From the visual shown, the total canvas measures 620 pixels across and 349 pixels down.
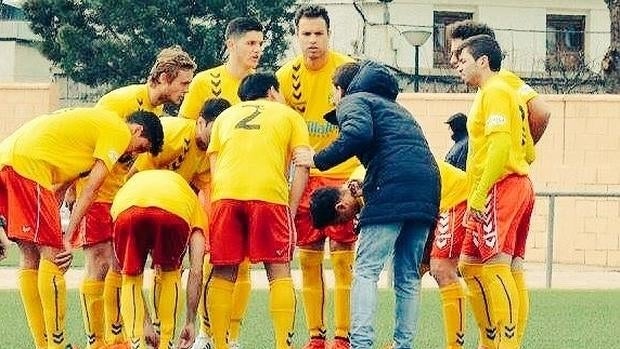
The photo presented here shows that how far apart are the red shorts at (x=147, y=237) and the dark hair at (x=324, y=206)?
2.89ft

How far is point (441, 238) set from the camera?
11.6 meters

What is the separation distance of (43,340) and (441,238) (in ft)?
9.70

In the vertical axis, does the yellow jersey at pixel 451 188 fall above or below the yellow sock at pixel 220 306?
above

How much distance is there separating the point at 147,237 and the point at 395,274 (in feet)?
5.51

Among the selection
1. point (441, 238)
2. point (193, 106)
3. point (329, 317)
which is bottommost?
point (329, 317)

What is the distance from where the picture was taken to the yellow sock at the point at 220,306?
35.3ft

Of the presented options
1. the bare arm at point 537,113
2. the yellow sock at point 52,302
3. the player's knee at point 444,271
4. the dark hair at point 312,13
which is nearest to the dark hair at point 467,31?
the bare arm at point 537,113

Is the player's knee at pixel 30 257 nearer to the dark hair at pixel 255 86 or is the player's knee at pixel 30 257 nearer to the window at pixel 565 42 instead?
the dark hair at pixel 255 86

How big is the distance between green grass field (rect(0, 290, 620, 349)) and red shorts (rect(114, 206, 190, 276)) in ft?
4.84

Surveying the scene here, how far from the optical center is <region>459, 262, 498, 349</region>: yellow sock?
35.7ft

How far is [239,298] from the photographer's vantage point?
37.3 feet

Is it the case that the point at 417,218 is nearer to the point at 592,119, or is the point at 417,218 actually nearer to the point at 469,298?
the point at 469,298

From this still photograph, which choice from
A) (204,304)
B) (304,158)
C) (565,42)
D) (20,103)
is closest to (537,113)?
(304,158)

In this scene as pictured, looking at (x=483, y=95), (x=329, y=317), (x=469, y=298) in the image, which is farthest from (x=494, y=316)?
(x=329, y=317)
